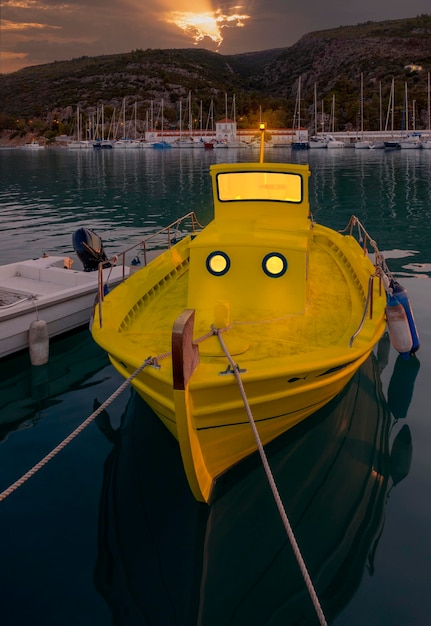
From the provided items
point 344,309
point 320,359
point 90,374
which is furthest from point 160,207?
point 320,359

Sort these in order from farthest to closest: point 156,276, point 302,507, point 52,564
Answer: point 156,276 < point 302,507 < point 52,564

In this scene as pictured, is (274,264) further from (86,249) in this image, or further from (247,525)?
(86,249)

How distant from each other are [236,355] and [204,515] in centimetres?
211

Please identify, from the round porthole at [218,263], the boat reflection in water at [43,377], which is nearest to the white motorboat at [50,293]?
the boat reflection in water at [43,377]

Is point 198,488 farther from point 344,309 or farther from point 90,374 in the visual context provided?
point 90,374

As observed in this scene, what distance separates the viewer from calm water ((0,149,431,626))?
5355 mm

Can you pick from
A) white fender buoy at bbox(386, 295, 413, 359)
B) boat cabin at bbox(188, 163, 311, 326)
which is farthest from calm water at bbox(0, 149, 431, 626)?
boat cabin at bbox(188, 163, 311, 326)

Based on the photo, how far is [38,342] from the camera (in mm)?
11008

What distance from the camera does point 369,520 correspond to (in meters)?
6.51

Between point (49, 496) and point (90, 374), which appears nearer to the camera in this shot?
point (49, 496)

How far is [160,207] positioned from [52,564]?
3075 centimetres

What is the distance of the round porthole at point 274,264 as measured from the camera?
8391mm

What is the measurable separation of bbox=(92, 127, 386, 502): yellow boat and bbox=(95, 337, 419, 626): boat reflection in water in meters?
0.55

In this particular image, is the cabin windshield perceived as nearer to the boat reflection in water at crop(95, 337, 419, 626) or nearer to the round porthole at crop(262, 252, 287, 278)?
the round porthole at crop(262, 252, 287, 278)
